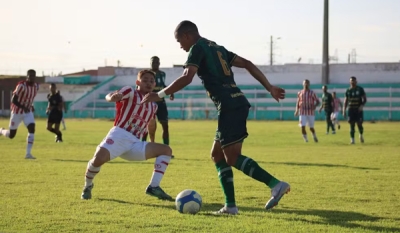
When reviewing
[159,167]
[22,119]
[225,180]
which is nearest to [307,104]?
[22,119]

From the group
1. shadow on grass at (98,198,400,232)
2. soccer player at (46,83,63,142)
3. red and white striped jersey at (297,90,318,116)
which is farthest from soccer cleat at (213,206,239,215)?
soccer player at (46,83,63,142)

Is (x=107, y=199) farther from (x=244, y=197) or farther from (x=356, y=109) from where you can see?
(x=356, y=109)

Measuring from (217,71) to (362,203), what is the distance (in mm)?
2671

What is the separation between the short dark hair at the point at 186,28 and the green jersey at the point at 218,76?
5.8 inches

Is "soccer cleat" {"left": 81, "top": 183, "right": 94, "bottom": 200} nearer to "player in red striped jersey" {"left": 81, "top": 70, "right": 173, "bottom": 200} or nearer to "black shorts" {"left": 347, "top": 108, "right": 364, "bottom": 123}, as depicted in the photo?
"player in red striped jersey" {"left": 81, "top": 70, "right": 173, "bottom": 200}

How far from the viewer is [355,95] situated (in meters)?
23.7

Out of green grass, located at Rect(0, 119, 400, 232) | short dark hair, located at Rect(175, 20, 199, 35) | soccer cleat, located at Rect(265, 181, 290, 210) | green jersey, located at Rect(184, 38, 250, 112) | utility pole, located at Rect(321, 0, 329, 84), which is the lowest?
green grass, located at Rect(0, 119, 400, 232)

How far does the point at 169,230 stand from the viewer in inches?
261

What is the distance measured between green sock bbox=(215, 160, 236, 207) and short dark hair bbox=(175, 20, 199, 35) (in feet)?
5.28

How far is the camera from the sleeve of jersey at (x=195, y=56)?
7555 mm

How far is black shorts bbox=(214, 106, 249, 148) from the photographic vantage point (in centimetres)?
771

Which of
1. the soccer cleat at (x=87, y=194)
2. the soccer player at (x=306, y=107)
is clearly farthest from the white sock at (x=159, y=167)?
the soccer player at (x=306, y=107)

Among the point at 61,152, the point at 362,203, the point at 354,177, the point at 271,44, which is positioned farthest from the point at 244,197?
the point at 271,44

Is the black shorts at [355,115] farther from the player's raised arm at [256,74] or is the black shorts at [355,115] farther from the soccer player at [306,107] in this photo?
the player's raised arm at [256,74]
